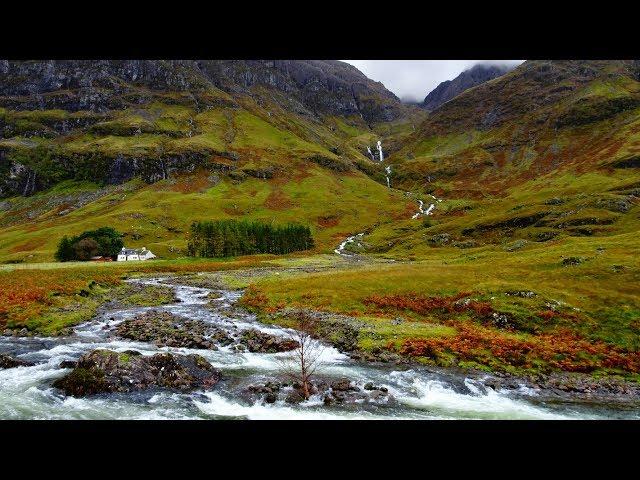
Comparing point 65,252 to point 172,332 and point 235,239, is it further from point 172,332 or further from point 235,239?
point 172,332

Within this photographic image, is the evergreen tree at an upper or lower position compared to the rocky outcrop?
upper

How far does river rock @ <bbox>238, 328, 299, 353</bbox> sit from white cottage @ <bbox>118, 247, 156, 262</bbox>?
108m

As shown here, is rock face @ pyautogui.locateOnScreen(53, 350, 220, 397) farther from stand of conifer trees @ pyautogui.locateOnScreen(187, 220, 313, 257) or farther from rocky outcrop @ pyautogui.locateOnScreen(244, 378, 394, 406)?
stand of conifer trees @ pyautogui.locateOnScreen(187, 220, 313, 257)

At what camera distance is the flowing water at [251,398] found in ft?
74.9

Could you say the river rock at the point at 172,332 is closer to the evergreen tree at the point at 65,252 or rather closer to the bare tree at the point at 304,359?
the bare tree at the point at 304,359

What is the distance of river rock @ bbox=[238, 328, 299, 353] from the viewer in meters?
36.2

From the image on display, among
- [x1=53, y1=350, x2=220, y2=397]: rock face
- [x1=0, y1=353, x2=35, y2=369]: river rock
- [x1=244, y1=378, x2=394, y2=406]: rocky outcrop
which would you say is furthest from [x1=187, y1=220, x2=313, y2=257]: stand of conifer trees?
[x1=244, y1=378, x2=394, y2=406]: rocky outcrop

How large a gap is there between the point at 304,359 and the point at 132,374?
1123 centimetres

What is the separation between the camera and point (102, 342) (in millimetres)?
36344

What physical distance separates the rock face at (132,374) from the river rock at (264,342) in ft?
21.9

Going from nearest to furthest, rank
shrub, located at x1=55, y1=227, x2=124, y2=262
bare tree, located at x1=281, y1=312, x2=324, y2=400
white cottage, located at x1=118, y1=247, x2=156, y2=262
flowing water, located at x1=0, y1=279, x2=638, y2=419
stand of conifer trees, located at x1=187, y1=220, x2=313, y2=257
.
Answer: flowing water, located at x1=0, y1=279, x2=638, y2=419 → bare tree, located at x1=281, y1=312, x2=324, y2=400 → shrub, located at x1=55, y1=227, x2=124, y2=262 → white cottage, located at x1=118, y1=247, x2=156, y2=262 → stand of conifer trees, located at x1=187, y1=220, x2=313, y2=257
